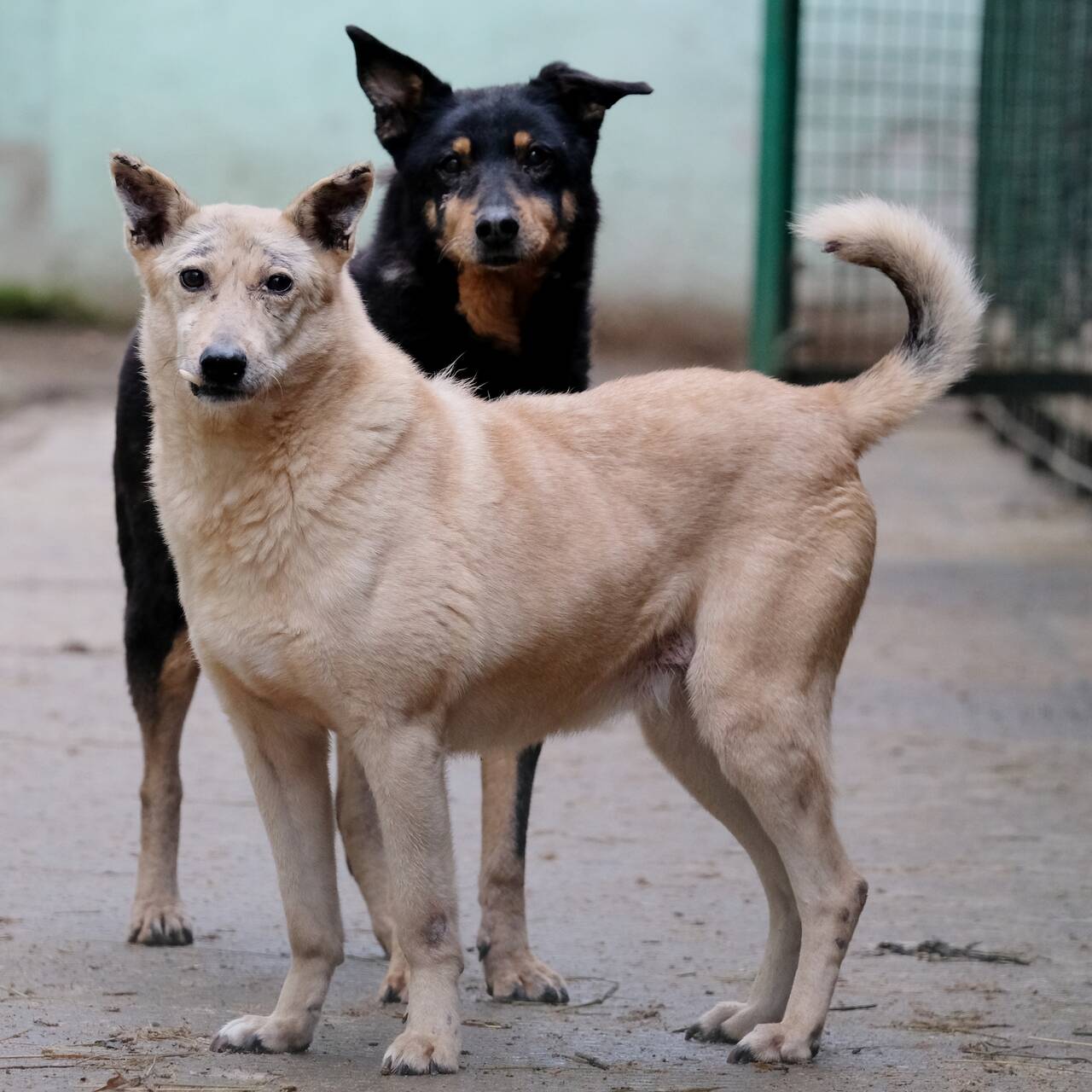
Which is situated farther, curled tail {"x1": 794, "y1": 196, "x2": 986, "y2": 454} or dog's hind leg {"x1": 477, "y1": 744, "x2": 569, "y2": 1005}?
dog's hind leg {"x1": 477, "y1": 744, "x2": 569, "y2": 1005}

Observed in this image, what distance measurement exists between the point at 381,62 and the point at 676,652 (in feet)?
6.19

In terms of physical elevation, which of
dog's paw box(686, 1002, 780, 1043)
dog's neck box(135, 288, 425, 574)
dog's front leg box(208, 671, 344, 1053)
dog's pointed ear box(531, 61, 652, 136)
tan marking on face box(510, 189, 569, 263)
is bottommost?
dog's paw box(686, 1002, 780, 1043)

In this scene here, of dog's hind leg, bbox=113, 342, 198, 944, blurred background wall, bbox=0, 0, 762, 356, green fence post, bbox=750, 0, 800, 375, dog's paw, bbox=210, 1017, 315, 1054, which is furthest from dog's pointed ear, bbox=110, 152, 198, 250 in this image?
blurred background wall, bbox=0, 0, 762, 356

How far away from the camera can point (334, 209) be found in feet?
9.99

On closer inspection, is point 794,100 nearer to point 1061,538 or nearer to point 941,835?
point 1061,538

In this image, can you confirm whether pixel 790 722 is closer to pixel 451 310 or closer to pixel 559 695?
pixel 559 695

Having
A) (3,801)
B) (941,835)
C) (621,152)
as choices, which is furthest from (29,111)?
(941,835)

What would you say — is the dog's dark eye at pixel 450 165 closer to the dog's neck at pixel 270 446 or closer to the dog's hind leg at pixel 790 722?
the dog's neck at pixel 270 446

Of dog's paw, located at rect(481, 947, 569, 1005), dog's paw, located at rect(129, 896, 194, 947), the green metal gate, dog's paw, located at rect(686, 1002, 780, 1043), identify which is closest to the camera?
dog's paw, located at rect(686, 1002, 780, 1043)

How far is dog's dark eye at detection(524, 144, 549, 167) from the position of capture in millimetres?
4199

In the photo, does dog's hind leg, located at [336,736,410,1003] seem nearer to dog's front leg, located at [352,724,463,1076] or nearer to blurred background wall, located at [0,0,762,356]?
dog's front leg, located at [352,724,463,1076]

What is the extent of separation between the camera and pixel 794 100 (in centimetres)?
816

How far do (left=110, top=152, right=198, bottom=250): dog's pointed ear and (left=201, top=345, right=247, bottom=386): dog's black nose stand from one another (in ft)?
1.10

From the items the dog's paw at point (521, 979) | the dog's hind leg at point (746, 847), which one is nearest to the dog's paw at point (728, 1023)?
the dog's hind leg at point (746, 847)
